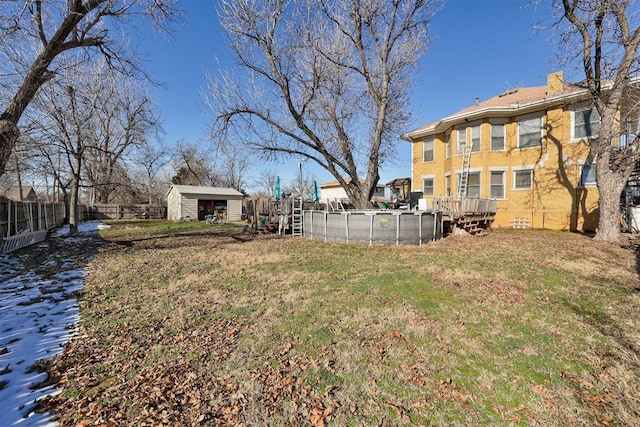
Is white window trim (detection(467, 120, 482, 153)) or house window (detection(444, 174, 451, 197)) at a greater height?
white window trim (detection(467, 120, 482, 153))

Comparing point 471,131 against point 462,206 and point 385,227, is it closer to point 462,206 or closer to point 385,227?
point 462,206

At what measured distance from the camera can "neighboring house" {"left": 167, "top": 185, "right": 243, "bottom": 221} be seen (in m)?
27.5

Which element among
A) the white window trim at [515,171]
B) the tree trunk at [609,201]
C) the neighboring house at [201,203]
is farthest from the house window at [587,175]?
the neighboring house at [201,203]

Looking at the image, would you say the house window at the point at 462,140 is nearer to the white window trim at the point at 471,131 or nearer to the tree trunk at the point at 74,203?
the white window trim at the point at 471,131

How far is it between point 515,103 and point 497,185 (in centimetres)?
459

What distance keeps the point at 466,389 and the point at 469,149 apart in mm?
16974

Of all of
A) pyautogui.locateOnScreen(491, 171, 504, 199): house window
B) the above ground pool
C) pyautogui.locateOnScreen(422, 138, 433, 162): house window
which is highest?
pyautogui.locateOnScreen(422, 138, 433, 162): house window

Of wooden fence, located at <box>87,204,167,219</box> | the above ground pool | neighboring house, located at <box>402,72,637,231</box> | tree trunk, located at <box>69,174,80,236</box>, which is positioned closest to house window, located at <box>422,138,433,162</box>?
neighboring house, located at <box>402,72,637,231</box>

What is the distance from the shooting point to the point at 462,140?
17.5 meters

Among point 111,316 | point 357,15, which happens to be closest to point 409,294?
point 111,316

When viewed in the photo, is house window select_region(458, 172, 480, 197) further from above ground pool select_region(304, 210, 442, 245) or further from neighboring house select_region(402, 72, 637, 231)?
above ground pool select_region(304, 210, 442, 245)

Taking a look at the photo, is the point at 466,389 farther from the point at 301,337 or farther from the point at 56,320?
the point at 56,320

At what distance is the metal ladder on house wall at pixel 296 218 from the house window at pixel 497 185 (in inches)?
450

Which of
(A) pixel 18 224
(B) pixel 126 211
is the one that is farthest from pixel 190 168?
(A) pixel 18 224
